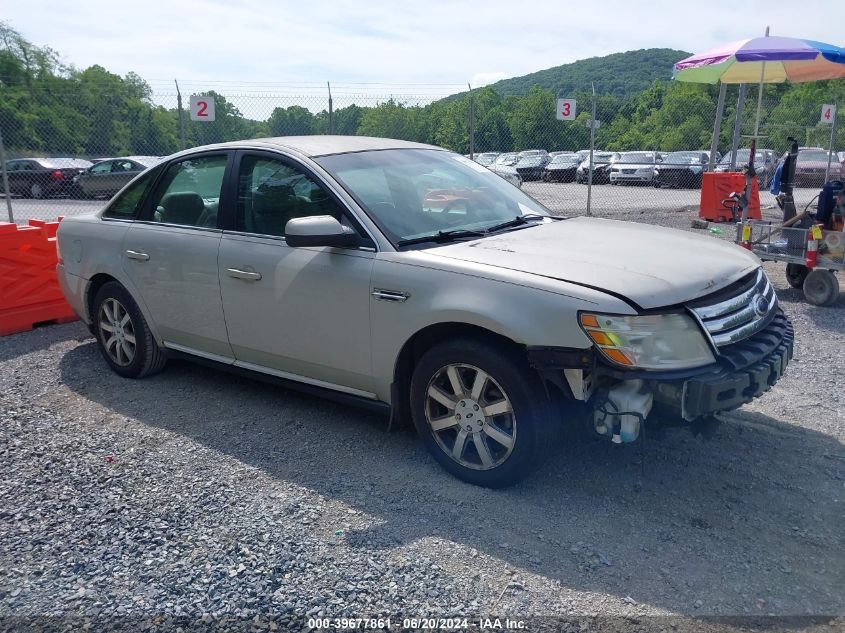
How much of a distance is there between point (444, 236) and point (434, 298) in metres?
0.57

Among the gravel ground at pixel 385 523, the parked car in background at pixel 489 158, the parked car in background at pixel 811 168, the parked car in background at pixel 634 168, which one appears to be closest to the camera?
the gravel ground at pixel 385 523

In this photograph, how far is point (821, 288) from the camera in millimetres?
7676

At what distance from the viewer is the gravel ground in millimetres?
2902

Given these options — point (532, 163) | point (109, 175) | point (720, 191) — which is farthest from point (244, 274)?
point (532, 163)

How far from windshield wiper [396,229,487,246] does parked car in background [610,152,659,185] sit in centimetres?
2438

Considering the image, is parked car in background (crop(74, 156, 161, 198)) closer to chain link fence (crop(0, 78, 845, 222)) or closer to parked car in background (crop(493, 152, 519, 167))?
chain link fence (crop(0, 78, 845, 222))

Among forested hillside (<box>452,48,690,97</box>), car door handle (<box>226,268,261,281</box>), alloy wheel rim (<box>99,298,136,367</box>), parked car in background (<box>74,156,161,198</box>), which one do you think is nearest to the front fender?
car door handle (<box>226,268,261,281</box>)

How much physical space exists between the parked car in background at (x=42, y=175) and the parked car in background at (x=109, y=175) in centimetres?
52

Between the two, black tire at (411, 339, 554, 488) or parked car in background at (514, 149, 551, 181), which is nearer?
black tire at (411, 339, 554, 488)

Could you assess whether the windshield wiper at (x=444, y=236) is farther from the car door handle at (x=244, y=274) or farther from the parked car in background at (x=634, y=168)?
the parked car in background at (x=634, y=168)

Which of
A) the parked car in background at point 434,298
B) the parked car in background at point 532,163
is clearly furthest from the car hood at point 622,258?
the parked car in background at point 532,163

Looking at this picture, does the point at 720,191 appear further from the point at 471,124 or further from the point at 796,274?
the point at 796,274

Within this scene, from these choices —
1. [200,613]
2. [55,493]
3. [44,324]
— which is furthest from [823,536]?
[44,324]

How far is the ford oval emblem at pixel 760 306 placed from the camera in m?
3.81
